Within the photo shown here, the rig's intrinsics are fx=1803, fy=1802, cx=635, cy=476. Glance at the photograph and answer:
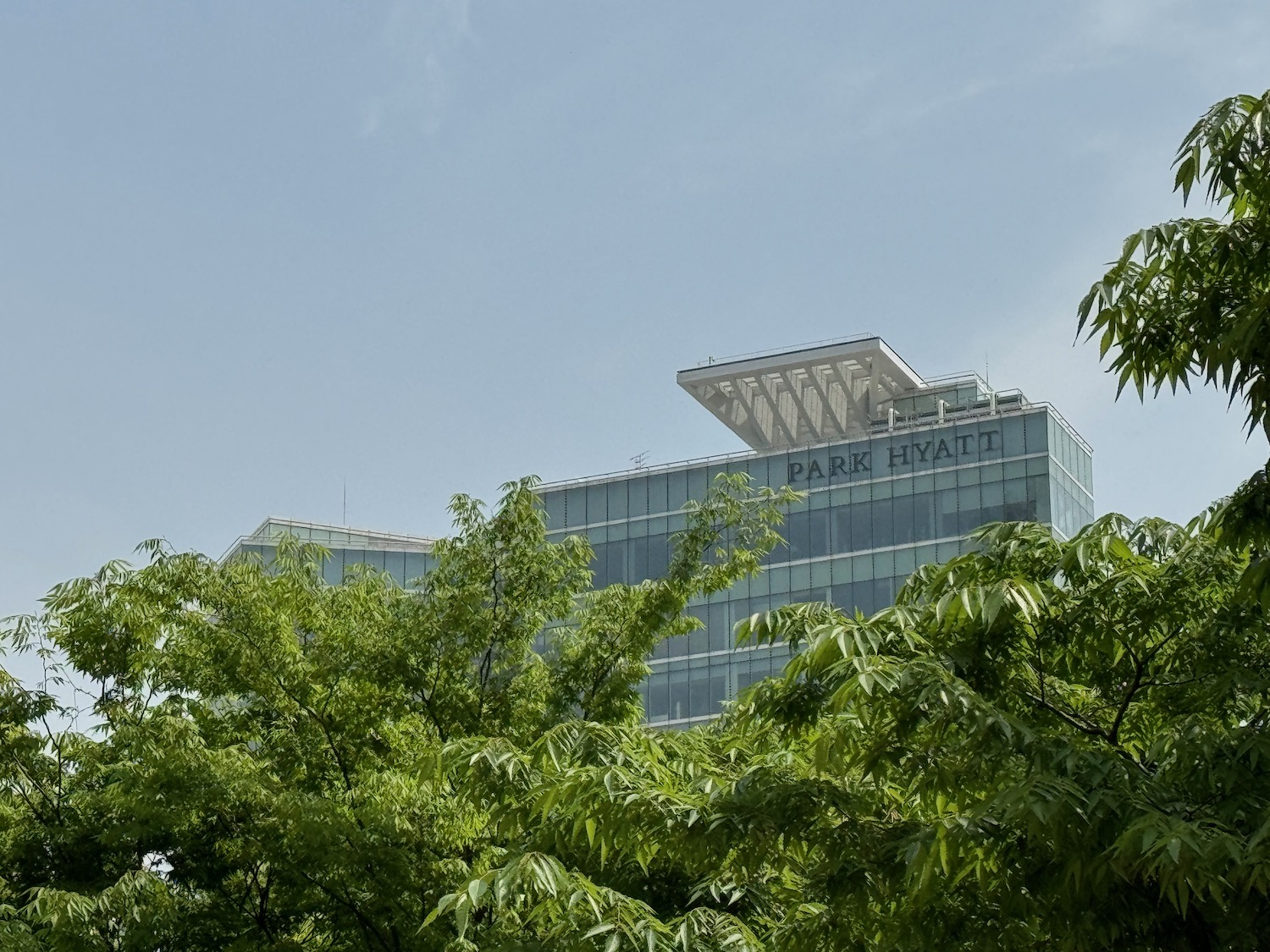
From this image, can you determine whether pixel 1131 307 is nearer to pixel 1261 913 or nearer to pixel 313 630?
pixel 1261 913

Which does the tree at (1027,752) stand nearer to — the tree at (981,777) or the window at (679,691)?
the tree at (981,777)

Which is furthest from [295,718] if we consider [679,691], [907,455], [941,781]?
[907,455]

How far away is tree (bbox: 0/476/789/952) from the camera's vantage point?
16.1 meters

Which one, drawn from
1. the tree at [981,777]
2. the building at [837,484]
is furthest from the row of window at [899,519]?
the tree at [981,777]

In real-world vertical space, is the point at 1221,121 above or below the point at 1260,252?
above

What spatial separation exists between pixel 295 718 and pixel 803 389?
7795cm

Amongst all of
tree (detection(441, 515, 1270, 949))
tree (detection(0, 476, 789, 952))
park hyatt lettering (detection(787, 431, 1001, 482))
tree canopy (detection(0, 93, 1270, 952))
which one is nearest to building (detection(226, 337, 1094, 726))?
park hyatt lettering (detection(787, 431, 1001, 482))

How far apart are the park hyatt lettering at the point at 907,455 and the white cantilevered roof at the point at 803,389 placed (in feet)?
8.09

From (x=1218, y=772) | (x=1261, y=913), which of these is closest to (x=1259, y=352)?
(x=1218, y=772)

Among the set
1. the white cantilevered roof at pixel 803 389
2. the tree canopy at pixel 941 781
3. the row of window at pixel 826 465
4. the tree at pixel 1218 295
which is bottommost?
the tree canopy at pixel 941 781

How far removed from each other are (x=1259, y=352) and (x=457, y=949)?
8.33 m

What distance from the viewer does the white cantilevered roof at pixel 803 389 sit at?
92.6 metres

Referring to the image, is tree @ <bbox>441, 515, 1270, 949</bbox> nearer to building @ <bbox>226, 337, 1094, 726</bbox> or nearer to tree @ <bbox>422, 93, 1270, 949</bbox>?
tree @ <bbox>422, 93, 1270, 949</bbox>

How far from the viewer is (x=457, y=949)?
13.8m
